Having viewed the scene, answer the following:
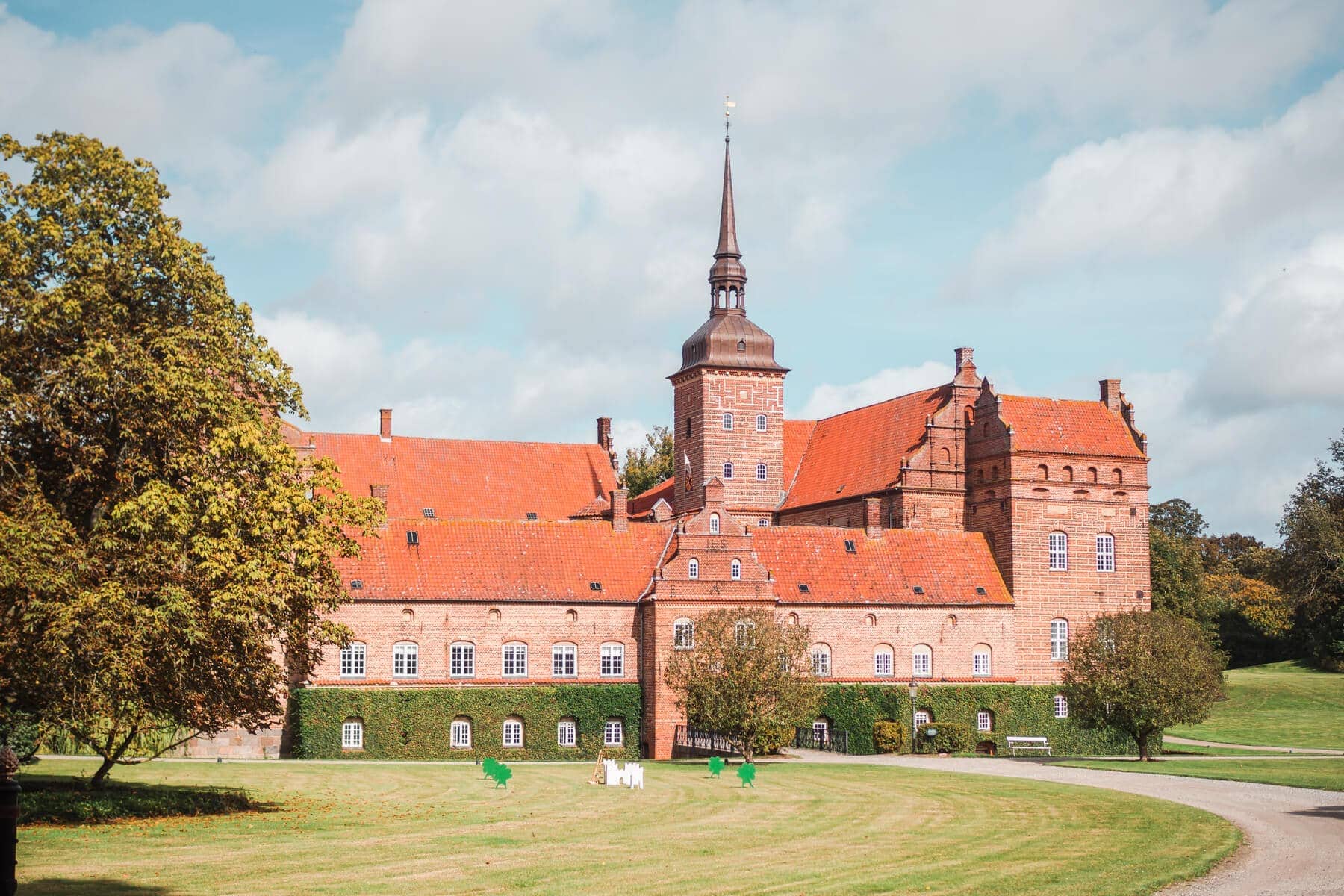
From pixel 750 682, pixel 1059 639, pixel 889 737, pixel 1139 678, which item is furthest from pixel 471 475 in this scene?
pixel 1139 678

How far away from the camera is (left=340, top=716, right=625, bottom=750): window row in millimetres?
49469

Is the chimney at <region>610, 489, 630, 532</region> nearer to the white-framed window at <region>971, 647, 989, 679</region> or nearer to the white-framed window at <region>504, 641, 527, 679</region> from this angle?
the white-framed window at <region>504, 641, 527, 679</region>

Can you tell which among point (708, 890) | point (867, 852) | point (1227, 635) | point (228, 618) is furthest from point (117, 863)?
point (1227, 635)

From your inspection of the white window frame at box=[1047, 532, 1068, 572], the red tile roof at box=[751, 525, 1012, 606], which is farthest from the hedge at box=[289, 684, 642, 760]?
the white window frame at box=[1047, 532, 1068, 572]

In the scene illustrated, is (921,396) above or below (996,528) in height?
above

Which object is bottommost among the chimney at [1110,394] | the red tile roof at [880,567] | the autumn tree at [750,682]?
the autumn tree at [750,682]

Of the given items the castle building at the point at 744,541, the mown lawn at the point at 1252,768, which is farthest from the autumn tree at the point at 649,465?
the mown lawn at the point at 1252,768

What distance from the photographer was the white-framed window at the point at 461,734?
50375mm

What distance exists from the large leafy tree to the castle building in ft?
70.8

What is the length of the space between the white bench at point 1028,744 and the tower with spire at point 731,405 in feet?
58.8

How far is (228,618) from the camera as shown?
26.9 metres

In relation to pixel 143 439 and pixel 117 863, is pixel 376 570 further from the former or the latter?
pixel 117 863

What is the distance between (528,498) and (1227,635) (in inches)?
1828

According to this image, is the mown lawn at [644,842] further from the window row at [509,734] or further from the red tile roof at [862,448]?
the red tile roof at [862,448]
